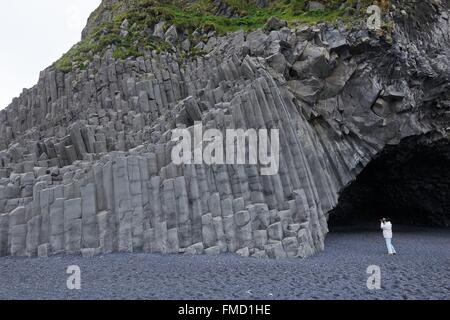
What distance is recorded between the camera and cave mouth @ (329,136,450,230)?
31562 mm

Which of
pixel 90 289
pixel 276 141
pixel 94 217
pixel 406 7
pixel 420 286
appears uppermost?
pixel 406 7

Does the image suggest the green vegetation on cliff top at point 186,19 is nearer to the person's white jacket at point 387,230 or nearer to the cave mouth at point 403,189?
the cave mouth at point 403,189

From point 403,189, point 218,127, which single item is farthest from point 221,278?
point 403,189

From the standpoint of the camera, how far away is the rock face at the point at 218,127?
666 inches

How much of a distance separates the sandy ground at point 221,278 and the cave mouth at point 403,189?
50.7ft

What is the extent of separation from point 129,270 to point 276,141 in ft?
34.7

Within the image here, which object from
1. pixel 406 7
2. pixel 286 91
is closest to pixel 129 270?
pixel 286 91

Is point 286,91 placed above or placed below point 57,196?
above

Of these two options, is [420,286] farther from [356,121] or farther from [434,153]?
[434,153]

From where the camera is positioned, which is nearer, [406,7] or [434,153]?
[406,7]

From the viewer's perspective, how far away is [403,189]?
36312mm

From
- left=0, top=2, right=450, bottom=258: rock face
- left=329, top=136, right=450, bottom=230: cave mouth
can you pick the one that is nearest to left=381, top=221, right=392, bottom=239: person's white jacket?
left=0, top=2, right=450, bottom=258: rock face

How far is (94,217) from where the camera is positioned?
54.7 feet

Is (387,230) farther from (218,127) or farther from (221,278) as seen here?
(221,278)
